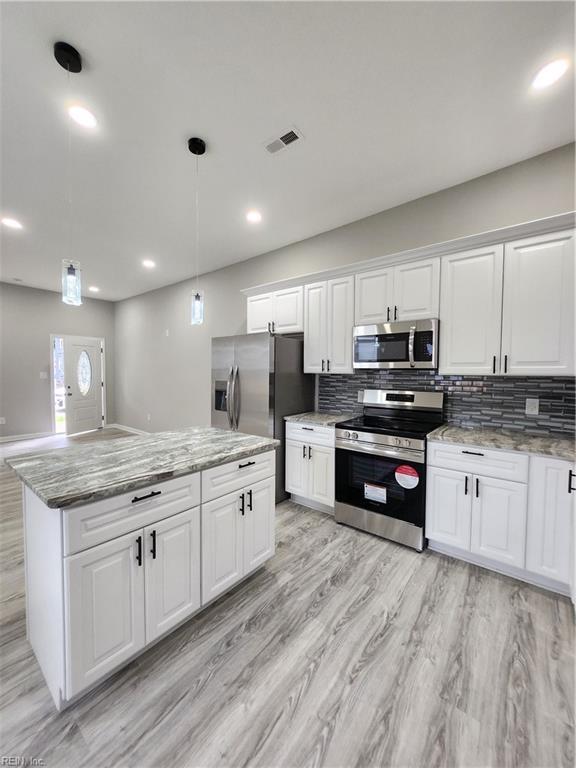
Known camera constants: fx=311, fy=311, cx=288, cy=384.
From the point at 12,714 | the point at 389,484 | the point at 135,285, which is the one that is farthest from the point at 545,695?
the point at 135,285

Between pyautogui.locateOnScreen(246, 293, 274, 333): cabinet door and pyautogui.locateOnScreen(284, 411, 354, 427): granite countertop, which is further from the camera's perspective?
pyautogui.locateOnScreen(246, 293, 274, 333): cabinet door

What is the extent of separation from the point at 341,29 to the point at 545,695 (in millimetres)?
3219

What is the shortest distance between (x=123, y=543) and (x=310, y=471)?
6.64 ft

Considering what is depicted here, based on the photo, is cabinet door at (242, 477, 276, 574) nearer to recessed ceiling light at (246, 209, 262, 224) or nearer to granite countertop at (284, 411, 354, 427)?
granite countertop at (284, 411, 354, 427)

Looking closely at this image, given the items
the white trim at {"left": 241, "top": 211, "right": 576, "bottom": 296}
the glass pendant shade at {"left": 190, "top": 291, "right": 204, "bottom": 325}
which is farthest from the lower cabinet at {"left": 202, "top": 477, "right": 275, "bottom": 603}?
the white trim at {"left": 241, "top": 211, "right": 576, "bottom": 296}

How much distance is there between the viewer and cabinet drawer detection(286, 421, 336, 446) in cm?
299

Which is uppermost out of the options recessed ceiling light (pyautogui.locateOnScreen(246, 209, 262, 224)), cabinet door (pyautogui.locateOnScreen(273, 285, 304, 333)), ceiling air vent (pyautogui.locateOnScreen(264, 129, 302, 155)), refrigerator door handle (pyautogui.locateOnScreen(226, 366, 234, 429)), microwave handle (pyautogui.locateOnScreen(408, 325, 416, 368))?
recessed ceiling light (pyautogui.locateOnScreen(246, 209, 262, 224))

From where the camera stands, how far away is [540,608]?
191 centimetres

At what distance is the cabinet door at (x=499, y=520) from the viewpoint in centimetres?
208

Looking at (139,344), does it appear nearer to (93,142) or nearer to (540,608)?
(93,142)

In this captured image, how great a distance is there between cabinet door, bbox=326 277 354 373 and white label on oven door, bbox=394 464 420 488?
105 cm

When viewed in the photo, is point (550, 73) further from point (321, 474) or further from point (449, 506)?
point (321, 474)

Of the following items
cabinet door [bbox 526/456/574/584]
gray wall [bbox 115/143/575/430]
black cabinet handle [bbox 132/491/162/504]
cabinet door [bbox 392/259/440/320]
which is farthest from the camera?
cabinet door [bbox 392/259/440/320]

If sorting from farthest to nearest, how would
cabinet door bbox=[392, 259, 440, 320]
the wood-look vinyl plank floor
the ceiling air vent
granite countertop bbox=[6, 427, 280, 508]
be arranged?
1. cabinet door bbox=[392, 259, 440, 320]
2. the ceiling air vent
3. granite countertop bbox=[6, 427, 280, 508]
4. the wood-look vinyl plank floor
